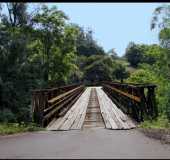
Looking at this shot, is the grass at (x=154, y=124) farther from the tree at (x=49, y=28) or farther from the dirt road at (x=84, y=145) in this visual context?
the tree at (x=49, y=28)

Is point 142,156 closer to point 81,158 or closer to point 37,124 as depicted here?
point 81,158

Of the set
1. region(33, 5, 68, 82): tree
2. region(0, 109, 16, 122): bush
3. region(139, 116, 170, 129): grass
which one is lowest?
region(0, 109, 16, 122): bush

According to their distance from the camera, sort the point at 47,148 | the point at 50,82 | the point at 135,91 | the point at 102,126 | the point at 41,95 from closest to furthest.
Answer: the point at 47,148, the point at 102,126, the point at 41,95, the point at 135,91, the point at 50,82

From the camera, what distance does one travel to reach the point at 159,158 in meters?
6.73

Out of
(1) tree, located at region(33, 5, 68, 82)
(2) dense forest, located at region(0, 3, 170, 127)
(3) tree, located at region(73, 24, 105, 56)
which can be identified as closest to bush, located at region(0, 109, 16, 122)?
(2) dense forest, located at region(0, 3, 170, 127)

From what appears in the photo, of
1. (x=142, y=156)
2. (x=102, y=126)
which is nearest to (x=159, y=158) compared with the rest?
(x=142, y=156)

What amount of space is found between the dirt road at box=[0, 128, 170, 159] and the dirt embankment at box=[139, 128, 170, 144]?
167 mm

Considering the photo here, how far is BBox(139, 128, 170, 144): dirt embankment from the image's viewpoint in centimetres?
862

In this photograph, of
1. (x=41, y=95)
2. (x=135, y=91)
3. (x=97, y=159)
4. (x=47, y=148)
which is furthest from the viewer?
(x=135, y=91)

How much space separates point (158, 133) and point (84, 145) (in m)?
2.16

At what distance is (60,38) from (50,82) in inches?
234

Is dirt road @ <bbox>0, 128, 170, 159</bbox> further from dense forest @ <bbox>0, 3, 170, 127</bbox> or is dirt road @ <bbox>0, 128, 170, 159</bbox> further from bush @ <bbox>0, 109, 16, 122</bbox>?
bush @ <bbox>0, 109, 16, 122</bbox>

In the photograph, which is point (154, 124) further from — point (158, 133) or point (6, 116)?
point (6, 116)

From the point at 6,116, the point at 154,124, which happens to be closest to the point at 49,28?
the point at 6,116
